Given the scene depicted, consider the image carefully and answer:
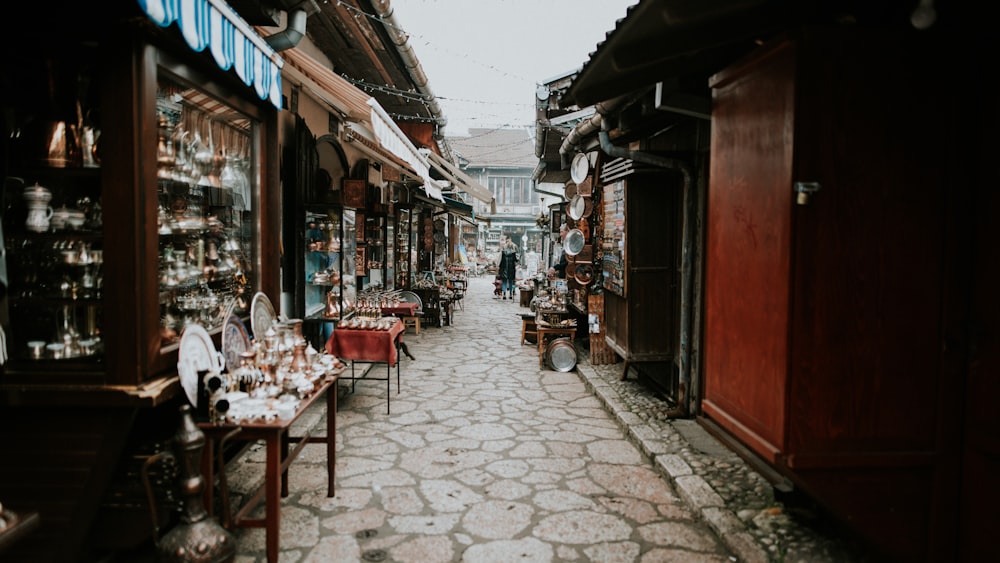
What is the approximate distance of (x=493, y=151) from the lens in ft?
172

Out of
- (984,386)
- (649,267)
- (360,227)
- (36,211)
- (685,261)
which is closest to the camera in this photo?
(984,386)

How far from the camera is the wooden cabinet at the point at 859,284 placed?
3084 mm

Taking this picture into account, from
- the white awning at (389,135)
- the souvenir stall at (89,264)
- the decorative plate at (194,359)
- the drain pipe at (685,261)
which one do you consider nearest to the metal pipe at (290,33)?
the white awning at (389,135)

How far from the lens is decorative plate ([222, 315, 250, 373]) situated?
15.6 feet

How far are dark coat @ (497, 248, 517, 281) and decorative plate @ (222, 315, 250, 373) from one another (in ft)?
62.8

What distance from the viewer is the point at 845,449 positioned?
10.7ft

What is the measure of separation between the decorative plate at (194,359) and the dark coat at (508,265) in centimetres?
1970

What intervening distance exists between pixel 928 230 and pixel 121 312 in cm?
469

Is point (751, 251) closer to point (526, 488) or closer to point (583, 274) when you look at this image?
point (526, 488)

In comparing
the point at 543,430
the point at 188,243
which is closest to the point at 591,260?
the point at 543,430

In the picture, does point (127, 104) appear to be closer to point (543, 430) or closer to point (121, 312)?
point (121, 312)

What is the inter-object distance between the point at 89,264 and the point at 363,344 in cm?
412

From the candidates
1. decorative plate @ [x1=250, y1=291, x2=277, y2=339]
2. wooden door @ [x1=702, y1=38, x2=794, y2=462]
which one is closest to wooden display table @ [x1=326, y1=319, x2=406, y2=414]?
decorative plate @ [x1=250, y1=291, x2=277, y2=339]

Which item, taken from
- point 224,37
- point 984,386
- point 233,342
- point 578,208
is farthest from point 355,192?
point 984,386
